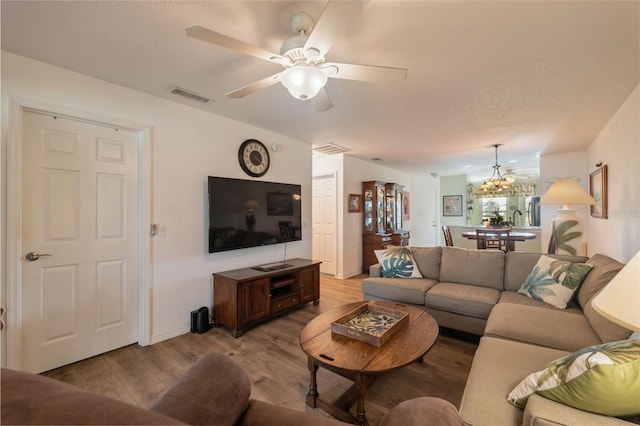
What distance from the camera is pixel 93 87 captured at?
7.38ft

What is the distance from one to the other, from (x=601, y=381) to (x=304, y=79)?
68.6 inches

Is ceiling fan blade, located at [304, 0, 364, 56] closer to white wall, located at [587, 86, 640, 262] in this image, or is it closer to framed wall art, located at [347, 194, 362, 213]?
white wall, located at [587, 86, 640, 262]

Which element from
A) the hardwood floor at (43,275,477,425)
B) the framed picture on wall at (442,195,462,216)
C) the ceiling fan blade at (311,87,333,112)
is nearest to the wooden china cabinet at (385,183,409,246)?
the framed picture on wall at (442,195,462,216)

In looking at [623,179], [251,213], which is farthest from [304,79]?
[623,179]

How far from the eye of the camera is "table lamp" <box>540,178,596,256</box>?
2.95 meters

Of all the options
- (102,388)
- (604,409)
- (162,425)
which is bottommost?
(102,388)

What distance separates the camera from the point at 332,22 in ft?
3.86

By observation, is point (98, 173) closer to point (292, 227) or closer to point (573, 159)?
point (292, 227)

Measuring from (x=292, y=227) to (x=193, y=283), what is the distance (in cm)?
142

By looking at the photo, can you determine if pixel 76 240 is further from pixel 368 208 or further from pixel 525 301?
pixel 368 208

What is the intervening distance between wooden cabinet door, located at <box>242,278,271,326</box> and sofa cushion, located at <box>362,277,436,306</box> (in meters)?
1.15

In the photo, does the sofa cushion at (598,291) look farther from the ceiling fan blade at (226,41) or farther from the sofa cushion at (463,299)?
the ceiling fan blade at (226,41)

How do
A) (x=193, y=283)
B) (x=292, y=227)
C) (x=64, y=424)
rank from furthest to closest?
(x=292, y=227), (x=193, y=283), (x=64, y=424)

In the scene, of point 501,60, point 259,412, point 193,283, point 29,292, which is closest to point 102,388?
point 29,292
